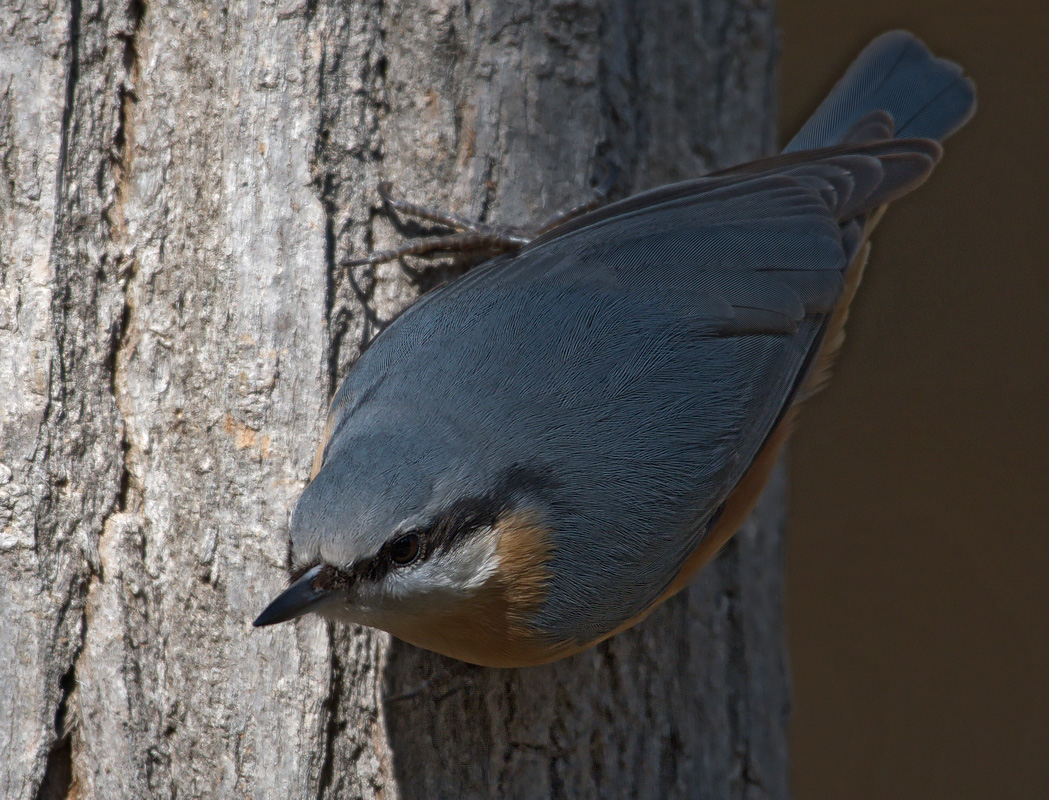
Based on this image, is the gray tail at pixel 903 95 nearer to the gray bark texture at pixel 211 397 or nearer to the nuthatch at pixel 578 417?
the nuthatch at pixel 578 417

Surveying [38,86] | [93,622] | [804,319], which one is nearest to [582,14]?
[804,319]

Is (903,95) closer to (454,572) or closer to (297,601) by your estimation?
(454,572)

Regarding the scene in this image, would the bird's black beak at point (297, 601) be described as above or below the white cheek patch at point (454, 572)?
below

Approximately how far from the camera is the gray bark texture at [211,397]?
2268 millimetres

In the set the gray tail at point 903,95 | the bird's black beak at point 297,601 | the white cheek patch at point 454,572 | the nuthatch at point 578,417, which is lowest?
the bird's black beak at point 297,601


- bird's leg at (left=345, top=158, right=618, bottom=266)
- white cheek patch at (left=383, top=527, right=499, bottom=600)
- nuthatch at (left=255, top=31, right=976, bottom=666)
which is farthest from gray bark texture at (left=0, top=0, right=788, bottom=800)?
white cheek patch at (left=383, top=527, right=499, bottom=600)

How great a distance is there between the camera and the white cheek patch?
2119 millimetres

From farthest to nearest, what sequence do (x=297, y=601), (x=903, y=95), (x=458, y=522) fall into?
(x=903, y=95) < (x=458, y=522) < (x=297, y=601)

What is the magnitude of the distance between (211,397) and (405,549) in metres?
0.63

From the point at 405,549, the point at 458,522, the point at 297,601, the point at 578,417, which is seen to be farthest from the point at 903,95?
the point at 297,601

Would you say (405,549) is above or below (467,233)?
below

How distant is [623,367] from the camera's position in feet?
7.77

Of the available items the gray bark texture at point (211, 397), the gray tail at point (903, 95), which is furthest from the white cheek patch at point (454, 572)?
the gray tail at point (903, 95)

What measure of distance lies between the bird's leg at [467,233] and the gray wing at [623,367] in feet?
0.31
